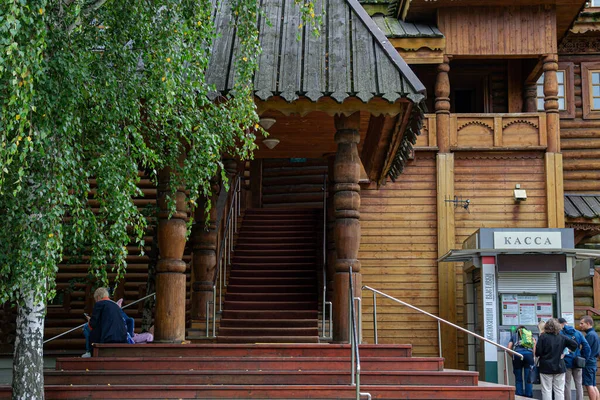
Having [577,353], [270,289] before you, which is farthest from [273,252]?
[577,353]

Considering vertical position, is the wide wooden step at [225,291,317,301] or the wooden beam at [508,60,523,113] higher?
the wooden beam at [508,60,523,113]

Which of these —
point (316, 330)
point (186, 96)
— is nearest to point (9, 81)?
point (186, 96)

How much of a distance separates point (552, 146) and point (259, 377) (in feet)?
40.3

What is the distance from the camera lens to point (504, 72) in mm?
22156

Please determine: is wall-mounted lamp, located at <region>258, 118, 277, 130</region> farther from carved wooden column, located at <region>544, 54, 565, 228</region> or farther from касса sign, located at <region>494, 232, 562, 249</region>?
carved wooden column, located at <region>544, 54, 565, 228</region>

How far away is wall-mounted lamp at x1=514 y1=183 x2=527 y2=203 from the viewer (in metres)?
19.8

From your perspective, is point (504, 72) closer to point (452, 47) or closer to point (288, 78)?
point (452, 47)

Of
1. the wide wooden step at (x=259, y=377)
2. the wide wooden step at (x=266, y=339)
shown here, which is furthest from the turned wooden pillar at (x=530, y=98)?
the wide wooden step at (x=259, y=377)

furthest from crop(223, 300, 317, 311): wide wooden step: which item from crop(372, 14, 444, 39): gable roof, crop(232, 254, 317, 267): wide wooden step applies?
crop(372, 14, 444, 39): gable roof

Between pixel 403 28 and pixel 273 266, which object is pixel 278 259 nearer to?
pixel 273 266

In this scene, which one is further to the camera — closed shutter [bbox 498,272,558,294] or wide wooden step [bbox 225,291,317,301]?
closed shutter [bbox 498,272,558,294]

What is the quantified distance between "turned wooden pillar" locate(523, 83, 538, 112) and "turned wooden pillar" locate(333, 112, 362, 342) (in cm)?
1088

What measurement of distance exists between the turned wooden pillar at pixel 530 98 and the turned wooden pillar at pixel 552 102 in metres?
1.21

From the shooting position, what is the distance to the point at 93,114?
884 cm
